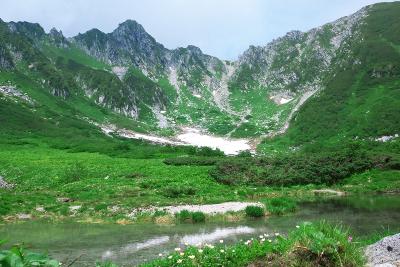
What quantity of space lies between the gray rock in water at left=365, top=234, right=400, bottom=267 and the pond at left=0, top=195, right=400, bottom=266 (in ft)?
22.2

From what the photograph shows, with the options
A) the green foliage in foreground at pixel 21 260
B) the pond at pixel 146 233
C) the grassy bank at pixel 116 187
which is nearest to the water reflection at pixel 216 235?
the pond at pixel 146 233

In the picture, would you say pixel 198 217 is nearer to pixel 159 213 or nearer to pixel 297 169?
pixel 159 213

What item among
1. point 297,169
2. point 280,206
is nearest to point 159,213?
point 280,206

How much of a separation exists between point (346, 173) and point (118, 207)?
35.5m

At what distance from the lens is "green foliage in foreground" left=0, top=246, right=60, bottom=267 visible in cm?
450

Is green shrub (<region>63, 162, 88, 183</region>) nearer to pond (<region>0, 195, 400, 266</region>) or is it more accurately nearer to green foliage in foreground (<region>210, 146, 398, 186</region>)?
green foliage in foreground (<region>210, 146, 398, 186</region>)

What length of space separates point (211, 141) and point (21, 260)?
16787 centimetres

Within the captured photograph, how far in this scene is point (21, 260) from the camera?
462cm

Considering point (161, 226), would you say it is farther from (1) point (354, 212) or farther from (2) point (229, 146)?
(2) point (229, 146)

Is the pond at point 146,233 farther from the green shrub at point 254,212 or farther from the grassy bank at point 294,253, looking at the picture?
the grassy bank at point 294,253

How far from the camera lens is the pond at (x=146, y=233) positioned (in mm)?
23281

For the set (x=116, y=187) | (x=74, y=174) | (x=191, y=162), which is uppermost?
(x=191, y=162)

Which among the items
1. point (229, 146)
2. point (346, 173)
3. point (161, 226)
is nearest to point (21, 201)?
point (161, 226)

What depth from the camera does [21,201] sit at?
44.2 m
